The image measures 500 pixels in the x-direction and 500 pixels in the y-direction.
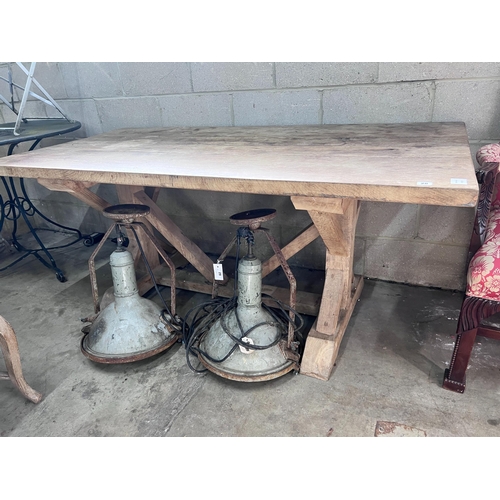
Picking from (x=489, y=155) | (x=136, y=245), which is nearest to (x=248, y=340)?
(x=136, y=245)

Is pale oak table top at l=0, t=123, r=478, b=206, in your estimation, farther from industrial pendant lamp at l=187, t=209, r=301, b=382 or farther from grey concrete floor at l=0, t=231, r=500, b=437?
grey concrete floor at l=0, t=231, r=500, b=437

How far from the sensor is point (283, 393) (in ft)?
4.79

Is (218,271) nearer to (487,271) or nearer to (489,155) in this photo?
(487,271)

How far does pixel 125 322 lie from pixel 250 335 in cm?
55

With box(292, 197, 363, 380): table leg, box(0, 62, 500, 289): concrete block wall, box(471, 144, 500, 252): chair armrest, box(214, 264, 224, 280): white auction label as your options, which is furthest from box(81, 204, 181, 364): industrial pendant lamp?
box(471, 144, 500, 252): chair armrest

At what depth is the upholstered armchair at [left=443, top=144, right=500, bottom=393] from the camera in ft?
4.12

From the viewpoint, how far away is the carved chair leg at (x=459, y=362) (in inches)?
53.5

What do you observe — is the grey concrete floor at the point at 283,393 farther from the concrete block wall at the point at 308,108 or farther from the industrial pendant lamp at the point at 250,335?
the concrete block wall at the point at 308,108

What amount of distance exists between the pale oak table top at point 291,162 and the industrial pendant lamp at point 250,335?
270mm

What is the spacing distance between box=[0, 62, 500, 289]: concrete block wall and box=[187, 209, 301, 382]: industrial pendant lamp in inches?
31.8

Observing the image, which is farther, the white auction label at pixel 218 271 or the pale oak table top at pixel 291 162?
the white auction label at pixel 218 271

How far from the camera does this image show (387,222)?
6.86ft

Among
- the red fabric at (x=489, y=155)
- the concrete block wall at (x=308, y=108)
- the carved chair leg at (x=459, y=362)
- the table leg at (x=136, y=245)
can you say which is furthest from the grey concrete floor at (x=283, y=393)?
the red fabric at (x=489, y=155)

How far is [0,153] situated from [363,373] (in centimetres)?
304
